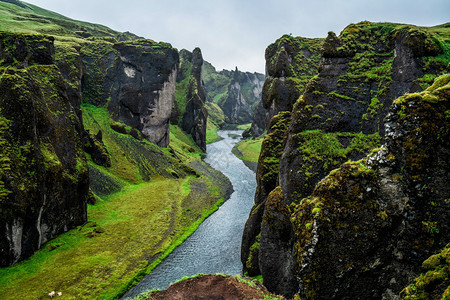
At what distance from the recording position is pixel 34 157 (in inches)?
1143

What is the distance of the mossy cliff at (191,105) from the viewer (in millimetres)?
129250

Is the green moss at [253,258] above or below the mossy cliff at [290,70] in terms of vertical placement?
below

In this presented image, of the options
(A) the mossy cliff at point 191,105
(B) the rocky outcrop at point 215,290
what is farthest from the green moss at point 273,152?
(A) the mossy cliff at point 191,105

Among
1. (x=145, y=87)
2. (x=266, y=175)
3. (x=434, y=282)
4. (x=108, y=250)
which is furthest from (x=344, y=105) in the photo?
(x=145, y=87)

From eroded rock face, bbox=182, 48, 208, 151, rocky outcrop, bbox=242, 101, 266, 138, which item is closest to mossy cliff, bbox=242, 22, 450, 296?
eroded rock face, bbox=182, 48, 208, 151

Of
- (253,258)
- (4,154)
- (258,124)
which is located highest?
(258,124)

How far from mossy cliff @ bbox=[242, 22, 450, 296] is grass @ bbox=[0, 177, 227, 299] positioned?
15.9 m

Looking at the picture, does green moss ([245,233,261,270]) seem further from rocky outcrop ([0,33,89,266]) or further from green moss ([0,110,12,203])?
green moss ([0,110,12,203])

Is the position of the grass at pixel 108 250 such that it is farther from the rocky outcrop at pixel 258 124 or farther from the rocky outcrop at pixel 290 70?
the rocky outcrop at pixel 258 124

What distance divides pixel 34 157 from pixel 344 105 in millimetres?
35537

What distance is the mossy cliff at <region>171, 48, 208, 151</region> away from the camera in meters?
129

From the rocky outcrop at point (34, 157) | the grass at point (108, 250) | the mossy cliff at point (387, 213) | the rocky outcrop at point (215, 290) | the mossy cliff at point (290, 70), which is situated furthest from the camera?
the mossy cliff at point (290, 70)

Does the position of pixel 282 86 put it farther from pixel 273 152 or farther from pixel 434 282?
pixel 434 282

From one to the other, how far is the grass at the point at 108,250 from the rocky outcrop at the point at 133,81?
133ft
